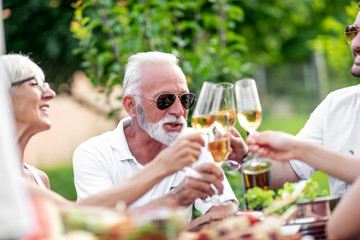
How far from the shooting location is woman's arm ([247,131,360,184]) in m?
2.55

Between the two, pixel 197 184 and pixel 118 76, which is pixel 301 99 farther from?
pixel 197 184

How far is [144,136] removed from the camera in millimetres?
3791

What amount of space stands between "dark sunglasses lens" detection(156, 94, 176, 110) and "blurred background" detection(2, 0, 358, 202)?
5.17 ft

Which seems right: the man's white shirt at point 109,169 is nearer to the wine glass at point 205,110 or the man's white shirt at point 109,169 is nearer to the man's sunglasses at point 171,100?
the man's sunglasses at point 171,100

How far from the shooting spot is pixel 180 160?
2596 mm

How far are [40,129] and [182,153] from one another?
987 mm

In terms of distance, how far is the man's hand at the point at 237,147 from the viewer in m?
3.20

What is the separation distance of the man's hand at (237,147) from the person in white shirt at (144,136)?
320 millimetres

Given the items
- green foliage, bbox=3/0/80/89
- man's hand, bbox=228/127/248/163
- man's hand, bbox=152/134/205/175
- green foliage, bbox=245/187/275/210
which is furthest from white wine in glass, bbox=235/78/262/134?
green foliage, bbox=3/0/80/89

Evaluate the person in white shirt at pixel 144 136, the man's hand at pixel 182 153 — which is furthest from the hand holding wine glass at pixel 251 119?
the person in white shirt at pixel 144 136

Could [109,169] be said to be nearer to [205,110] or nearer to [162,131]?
[162,131]

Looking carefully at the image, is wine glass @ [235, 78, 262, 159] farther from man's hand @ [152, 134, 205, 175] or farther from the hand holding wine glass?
man's hand @ [152, 134, 205, 175]

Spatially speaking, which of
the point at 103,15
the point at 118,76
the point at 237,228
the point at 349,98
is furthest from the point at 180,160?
the point at 103,15

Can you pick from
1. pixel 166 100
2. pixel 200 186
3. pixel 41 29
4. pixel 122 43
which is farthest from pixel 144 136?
pixel 41 29
